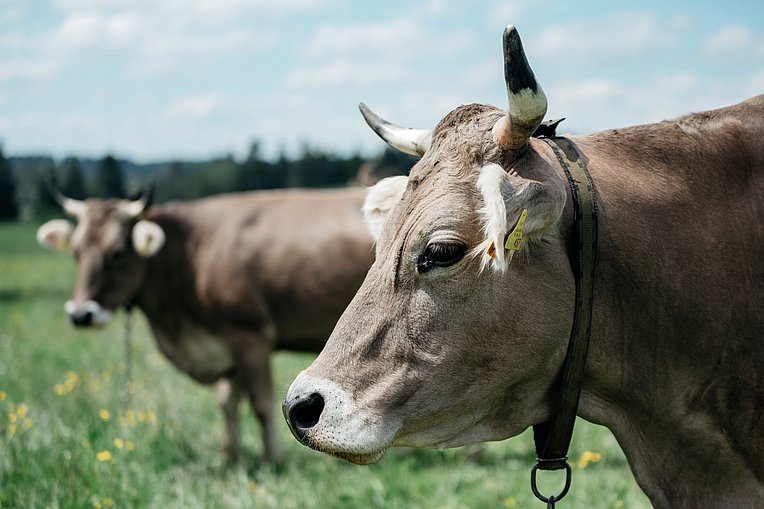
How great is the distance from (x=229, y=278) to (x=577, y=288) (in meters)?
5.75

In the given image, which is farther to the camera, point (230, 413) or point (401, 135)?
point (230, 413)

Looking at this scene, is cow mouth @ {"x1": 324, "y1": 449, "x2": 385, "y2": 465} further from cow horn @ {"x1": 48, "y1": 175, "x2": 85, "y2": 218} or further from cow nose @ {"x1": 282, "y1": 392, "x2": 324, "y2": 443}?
cow horn @ {"x1": 48, "y1": 175, "x2": 85, "y2": 218}

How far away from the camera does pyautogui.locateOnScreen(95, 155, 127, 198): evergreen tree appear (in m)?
25.0

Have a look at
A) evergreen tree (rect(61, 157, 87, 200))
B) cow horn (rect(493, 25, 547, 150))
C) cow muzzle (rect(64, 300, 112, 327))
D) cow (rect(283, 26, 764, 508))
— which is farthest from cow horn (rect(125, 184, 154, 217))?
evergreen tree (rect(61, 157, 87, 200))

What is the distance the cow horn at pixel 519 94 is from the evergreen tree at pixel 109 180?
2269 cm

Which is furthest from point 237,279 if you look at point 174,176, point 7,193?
point 174,176

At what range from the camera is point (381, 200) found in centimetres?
310

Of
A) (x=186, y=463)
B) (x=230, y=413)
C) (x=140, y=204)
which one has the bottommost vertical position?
(x=230, y=413)

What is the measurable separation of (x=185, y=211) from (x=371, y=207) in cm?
594

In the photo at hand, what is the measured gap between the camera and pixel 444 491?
5176mm

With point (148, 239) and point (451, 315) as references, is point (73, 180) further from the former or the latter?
point (451, 315)

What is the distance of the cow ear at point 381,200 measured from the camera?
10.1 ft

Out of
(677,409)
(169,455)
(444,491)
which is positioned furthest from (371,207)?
(169,455)

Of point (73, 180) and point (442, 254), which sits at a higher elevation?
point (442, 254)
